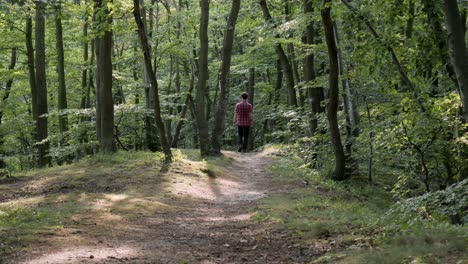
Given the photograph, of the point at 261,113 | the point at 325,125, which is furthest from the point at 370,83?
the point at 261,113

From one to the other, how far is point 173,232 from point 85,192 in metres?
3.26

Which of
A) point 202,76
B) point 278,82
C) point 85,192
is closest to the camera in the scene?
point 85,192

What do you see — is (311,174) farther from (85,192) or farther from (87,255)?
(87,255)

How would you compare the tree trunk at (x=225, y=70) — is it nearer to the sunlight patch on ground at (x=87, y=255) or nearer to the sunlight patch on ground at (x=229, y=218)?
the sunlight patch on ground at (x=229, y=218)

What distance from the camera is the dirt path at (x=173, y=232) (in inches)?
228

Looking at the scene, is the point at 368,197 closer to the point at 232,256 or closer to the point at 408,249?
the point at 232,256

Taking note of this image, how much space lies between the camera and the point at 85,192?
9.80 m

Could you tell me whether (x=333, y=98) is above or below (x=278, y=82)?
below

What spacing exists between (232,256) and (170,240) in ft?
4.18

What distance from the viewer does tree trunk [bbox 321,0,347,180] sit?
10.0 meters

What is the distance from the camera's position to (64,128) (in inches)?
874

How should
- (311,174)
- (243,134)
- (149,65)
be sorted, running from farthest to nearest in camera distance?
(243,134) → (311,174) → (149,65)

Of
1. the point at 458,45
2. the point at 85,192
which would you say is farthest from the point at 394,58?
the point at 85,192

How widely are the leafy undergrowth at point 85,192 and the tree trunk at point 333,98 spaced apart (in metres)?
3.33
